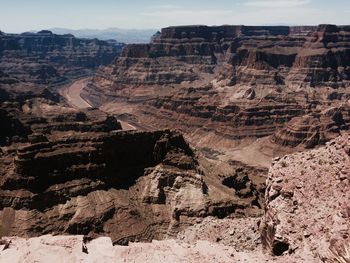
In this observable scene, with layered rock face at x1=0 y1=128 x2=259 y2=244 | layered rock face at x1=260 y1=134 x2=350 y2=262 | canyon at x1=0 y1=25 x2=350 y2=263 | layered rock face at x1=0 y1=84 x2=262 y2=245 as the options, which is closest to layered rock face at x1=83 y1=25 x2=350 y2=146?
canyon at x1=0 y1=25 x2=350 y2=263

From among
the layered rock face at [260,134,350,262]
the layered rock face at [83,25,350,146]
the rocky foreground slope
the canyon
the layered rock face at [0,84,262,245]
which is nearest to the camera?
the layered rock face at [260,134,350,262]

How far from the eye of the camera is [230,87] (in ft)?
615

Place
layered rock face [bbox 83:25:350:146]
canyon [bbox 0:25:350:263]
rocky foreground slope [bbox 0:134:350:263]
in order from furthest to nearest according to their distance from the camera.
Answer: layered rock face [bbox 83:25:350:146] < canyon [bbox 0:25:350:263] < rocky foreground slope [bbox 0:134:350:263]

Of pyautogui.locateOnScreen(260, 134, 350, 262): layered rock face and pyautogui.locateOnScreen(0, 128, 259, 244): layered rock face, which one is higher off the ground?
pyautogui.locateOnScreen(260, 134, 350, 262): layered rock face

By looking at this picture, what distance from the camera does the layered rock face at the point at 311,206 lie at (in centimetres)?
3134

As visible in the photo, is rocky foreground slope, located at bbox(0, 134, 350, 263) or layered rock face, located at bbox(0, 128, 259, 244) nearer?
rocky foreground slope, located at bbox(0, 134, 350, 263)

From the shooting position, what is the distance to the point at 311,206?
114ft

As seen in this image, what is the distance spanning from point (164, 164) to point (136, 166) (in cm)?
455

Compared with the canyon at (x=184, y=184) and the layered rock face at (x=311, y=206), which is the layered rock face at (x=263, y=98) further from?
the layered rock face at (x=311, y=206)

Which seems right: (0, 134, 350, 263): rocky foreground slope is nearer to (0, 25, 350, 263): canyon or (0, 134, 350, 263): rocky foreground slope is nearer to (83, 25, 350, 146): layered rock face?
(0, 25, 350, 263): canyon

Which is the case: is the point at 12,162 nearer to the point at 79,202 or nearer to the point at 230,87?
the point at 79,202

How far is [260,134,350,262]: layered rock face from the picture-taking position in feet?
103

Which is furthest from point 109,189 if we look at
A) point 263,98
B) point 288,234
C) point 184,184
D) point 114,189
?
point 263,98

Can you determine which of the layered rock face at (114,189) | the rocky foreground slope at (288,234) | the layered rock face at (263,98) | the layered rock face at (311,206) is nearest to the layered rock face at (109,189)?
the layered rock face at (114,189)
